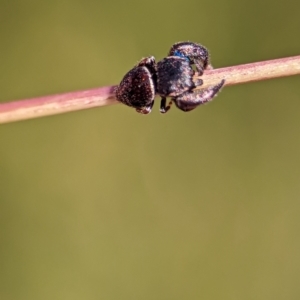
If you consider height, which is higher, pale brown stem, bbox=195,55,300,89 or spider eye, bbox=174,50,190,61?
spider eye, bbox=174,50,190,61

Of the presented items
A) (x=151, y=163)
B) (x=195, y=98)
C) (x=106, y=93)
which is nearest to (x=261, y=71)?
(x=195, y=98)

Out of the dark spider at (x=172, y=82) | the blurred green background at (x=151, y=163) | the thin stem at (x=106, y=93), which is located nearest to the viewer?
the thin stem at (x=106, y=93)

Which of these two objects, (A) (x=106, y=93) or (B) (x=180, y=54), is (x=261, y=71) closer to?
(B) (x=180, y=54)

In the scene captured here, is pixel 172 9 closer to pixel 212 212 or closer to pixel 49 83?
pixel 49 83

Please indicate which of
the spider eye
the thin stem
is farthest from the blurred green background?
the thin stem

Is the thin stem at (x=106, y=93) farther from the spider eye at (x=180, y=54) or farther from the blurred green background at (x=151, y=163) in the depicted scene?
the blurred green background at (x=151, y=163)

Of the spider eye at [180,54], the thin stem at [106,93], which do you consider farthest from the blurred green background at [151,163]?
the thin stem at [106,93]

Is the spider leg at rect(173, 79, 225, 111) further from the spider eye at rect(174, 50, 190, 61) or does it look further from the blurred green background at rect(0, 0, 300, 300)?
the blurred green background at rect(0, 0, 300, 300)

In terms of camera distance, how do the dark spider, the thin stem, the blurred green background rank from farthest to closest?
the blurred green background, the dark spider, the thin stem
